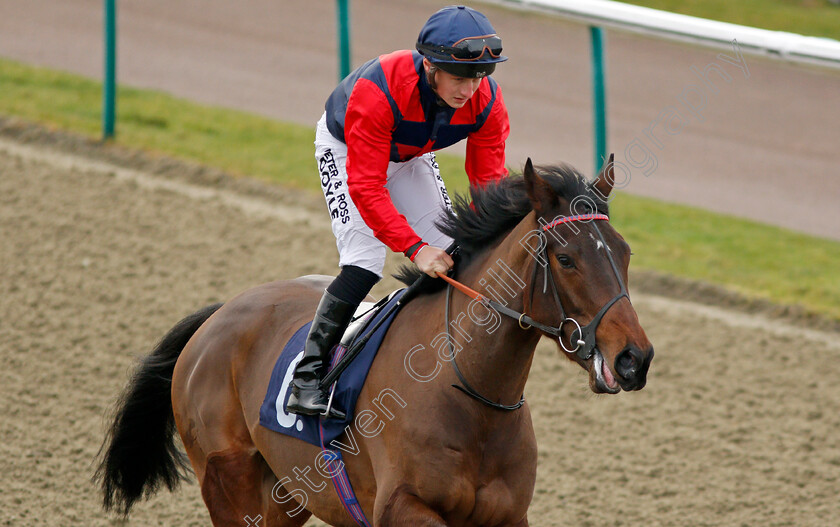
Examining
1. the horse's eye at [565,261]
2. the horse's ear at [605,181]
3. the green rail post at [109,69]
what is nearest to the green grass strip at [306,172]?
the green rail post at [109,69]

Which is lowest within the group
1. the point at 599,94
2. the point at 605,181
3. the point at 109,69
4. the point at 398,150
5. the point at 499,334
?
the point at 109,69

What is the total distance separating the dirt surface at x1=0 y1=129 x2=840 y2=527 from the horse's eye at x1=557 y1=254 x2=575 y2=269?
639 millimetres

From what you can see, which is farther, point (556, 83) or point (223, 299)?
point (556, 83)

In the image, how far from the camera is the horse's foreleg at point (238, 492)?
393 centimetres

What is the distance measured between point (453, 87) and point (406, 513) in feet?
4.47

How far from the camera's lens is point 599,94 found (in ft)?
24.4

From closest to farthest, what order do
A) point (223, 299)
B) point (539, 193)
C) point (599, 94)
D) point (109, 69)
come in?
point (539, 193) → point (223, 299) → point (599, 94) → point (109, 69)

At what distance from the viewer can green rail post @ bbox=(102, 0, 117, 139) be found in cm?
862

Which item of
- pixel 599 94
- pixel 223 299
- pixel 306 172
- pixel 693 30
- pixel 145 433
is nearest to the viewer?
pixel 145 433

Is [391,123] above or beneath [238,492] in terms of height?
above

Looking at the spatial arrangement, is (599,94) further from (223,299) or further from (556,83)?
(556,83)

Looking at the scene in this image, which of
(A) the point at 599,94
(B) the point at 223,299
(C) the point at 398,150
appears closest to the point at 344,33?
(A) the point at 599,94

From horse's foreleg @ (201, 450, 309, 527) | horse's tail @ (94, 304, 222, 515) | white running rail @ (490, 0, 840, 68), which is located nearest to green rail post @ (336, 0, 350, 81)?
white running rail @ (490, 0, 840, 68)

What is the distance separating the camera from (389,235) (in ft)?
10.8
